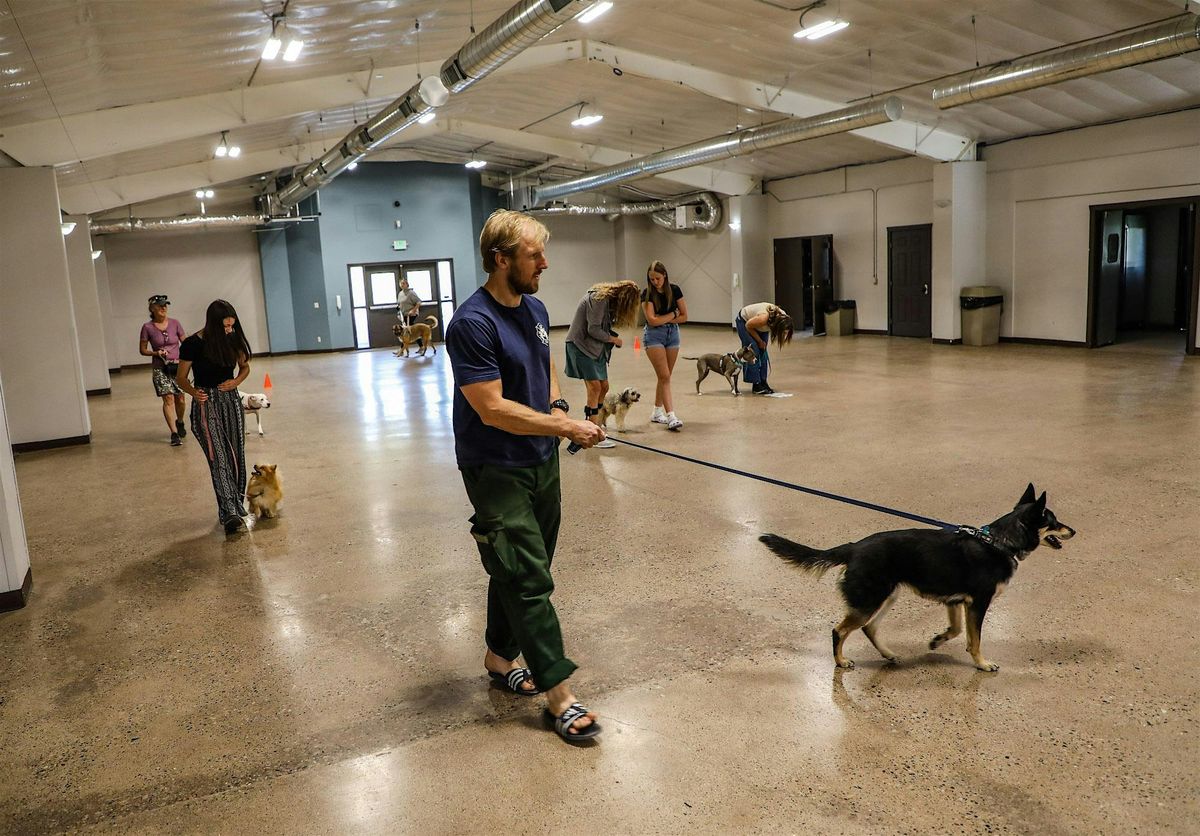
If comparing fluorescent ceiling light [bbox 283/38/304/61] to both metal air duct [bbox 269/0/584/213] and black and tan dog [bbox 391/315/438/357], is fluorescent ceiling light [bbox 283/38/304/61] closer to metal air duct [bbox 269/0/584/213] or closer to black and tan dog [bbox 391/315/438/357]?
metal air duct [bbox 269/0/584/213]

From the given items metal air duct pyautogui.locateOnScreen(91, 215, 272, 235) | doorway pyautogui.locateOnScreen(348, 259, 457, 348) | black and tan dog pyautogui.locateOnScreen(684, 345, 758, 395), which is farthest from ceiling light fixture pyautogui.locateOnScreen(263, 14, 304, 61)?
doorway pyautogui.locateOnScreen(348, 259, 457, 348)

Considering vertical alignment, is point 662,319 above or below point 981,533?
above

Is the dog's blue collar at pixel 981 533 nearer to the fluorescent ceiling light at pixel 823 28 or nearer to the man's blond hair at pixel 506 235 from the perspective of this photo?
the man's blond hair at pixel 506 235

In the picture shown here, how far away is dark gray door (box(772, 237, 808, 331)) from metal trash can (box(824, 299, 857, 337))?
60.6 inches

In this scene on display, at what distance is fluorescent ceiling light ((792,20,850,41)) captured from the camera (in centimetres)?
895

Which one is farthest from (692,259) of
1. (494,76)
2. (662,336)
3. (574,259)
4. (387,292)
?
(662,336)

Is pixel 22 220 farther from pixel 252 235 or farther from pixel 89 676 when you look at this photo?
pixel 252 235

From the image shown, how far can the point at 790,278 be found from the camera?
64.9 ft

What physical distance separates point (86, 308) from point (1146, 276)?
732 inches

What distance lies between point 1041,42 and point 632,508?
26.3 ft

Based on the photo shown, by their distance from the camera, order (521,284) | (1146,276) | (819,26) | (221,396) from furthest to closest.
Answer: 1. (1146,276)
2. (819,26)
3. (221,396)
4. (521,284)

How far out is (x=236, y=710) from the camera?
3014 mm

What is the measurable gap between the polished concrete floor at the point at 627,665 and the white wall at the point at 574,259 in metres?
17.1

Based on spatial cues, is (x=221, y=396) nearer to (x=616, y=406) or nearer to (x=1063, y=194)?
(x=616, y=406)
